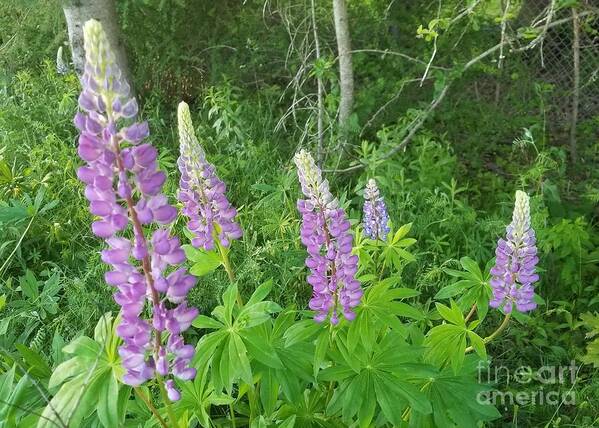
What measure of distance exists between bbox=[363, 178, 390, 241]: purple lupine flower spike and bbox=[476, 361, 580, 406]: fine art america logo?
851 mm

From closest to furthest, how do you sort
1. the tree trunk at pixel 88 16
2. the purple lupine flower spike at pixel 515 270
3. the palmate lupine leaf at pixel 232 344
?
the palmate lupine leaf at pixel 232 344 < the purple lupine flower spike at pixel 515 270 < the tree trunk at pixel 88 16

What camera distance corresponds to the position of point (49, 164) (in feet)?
13.9

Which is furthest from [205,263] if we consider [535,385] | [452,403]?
[535,385]

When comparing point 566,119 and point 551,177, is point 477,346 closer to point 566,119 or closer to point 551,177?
point 551,177

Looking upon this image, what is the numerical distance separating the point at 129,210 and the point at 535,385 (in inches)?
103

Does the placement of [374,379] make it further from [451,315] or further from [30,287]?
[30,287]

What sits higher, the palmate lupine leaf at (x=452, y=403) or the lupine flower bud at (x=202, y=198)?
the lupine flower bud at (x=202, y=198)

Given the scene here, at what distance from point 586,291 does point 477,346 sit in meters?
2.13

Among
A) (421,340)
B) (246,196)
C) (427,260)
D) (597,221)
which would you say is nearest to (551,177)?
(597,221)

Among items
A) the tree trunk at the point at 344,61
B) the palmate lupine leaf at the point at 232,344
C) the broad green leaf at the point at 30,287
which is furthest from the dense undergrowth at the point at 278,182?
the palmate lupine leaf at the point at 232,344

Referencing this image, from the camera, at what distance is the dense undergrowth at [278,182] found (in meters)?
3.18

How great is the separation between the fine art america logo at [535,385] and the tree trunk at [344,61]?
2.24 m

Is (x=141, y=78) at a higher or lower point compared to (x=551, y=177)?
higher

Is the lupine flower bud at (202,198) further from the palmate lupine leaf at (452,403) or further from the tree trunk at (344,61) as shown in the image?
the tree trunk at (344,61)
